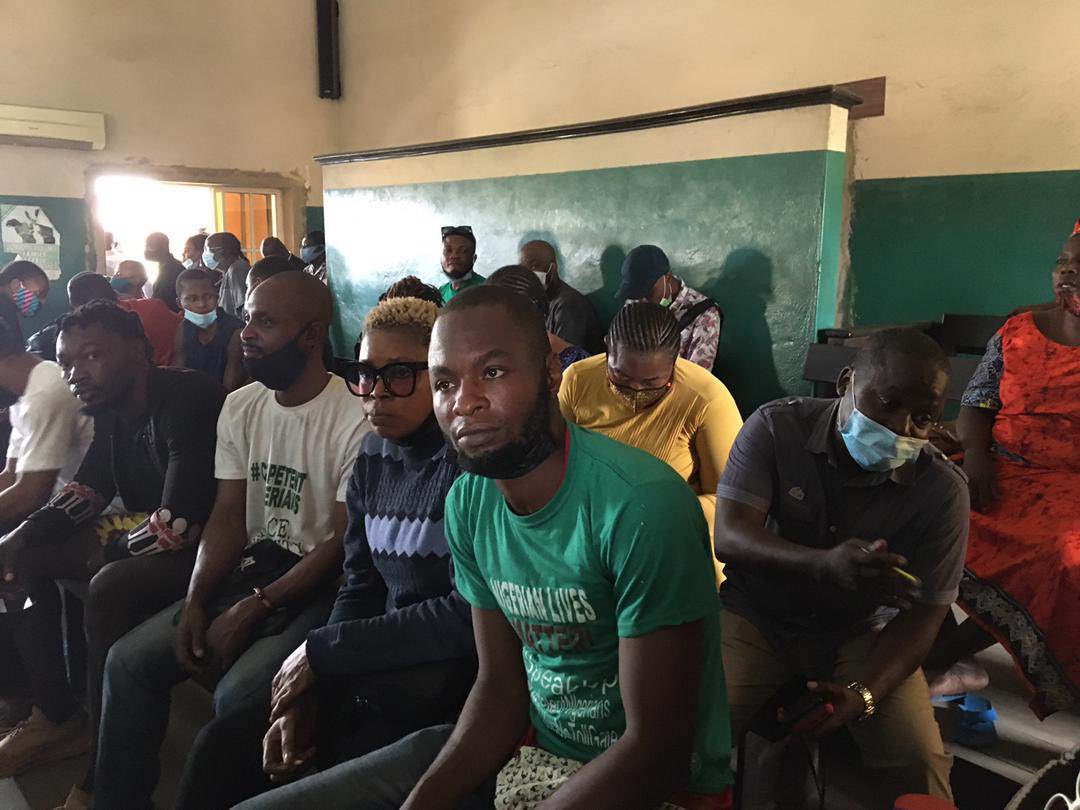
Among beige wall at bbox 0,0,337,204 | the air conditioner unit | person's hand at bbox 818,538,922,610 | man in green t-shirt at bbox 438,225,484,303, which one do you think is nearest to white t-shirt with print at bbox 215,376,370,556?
person's hand at bbox 818,538,922,610

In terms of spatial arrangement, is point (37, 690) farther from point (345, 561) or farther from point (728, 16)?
point (728, 16)

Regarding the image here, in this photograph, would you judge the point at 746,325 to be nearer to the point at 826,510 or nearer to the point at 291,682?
the point at 826,510

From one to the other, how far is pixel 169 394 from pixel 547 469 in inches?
61.5

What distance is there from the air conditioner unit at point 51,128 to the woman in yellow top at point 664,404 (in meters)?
6.81

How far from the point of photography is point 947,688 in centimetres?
235

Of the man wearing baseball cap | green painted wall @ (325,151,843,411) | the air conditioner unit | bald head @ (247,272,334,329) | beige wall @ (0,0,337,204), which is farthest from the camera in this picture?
beige wall @ (0,0,337,204)

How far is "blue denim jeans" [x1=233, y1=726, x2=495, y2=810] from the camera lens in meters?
1.39

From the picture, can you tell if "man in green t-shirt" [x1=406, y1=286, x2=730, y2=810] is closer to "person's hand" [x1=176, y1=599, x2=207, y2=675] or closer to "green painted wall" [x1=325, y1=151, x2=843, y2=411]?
"person's hand" [x1=176, y1=599, x2=207, y2=675]

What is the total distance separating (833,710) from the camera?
1.63m

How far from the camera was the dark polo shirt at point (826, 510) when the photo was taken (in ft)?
5.63

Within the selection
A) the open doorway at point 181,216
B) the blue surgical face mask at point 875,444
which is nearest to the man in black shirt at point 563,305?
the blue surgical face mask at point 875,444

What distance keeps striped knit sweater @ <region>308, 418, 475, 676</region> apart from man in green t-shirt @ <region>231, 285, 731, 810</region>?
0.21 metres

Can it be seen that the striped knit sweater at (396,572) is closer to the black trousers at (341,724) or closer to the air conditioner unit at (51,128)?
the black trousers at (341,724)

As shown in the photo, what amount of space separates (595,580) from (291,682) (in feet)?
2.72
